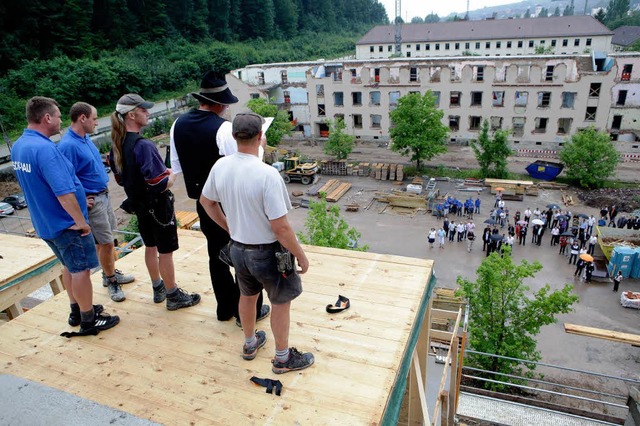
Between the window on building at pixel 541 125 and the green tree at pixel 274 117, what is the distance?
21.0m

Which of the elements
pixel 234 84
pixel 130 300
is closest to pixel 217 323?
pixel 130 300

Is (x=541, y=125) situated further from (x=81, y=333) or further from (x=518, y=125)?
(x=81, y=333)

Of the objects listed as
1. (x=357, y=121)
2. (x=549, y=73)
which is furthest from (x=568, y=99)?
(x=357, y=121)

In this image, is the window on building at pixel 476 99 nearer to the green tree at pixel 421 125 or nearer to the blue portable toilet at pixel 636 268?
the green tree at pixel 421 125

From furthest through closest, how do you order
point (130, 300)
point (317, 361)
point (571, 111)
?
1. point (571, 111)
2. point (130, 300)
3. point (317, 361)

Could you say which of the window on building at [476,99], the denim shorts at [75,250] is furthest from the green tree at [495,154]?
the denim shorts at [75,250]

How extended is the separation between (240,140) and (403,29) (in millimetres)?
74737

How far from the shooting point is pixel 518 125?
121 feet

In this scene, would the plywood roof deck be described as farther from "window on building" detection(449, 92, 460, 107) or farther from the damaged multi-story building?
"window on building" detection(449, 92, 460, 107)

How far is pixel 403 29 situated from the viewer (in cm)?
7088

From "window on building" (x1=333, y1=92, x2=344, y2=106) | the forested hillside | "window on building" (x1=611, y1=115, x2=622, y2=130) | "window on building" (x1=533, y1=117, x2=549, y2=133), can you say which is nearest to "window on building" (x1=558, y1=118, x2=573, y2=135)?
"window on building" (x1=533, y1=117, x2=549, y2=133)

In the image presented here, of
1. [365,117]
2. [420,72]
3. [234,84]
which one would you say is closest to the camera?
[420,72]

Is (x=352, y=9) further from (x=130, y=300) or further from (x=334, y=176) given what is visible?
(x=130, y=300)

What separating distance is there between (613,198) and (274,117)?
24848 mm
